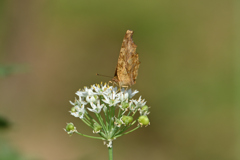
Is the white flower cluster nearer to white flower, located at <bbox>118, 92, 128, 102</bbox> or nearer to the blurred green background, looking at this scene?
white flower, located at <bbox>118, 92, 128, 102</bbox>

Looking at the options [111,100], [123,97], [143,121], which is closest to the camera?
[143,121]

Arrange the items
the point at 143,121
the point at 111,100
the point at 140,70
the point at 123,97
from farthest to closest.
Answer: the point at 140,70 < the point at 123,97 < the point at 111,100 < the point at 143,121

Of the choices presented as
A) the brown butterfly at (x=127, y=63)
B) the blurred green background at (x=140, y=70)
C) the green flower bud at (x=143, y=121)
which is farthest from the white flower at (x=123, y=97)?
the blurred green background at (x=140, y=70)

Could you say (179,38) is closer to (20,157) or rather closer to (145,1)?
(145,1)

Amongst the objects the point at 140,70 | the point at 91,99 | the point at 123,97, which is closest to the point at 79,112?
the point at 91,99

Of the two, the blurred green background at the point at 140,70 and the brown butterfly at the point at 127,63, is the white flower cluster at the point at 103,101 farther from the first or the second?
the blurred green background at the point at 140,70

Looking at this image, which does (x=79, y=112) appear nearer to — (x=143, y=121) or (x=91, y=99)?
(x=91, y=99)

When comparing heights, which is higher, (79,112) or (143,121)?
(79,112)

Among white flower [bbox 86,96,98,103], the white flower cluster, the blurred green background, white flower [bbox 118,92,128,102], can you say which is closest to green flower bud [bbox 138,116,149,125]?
the white flower cluster
